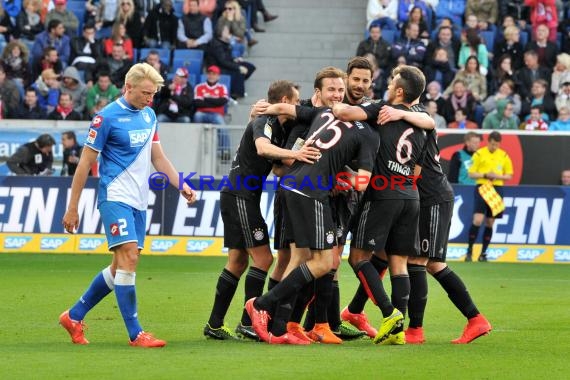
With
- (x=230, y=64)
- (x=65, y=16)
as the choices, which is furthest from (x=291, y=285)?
(x=65, y=16)

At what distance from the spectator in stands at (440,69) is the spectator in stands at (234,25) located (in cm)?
405

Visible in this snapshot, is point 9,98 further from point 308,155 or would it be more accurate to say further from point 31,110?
point 308,155

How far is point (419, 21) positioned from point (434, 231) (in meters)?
15.9

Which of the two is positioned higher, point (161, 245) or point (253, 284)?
point (253, 284)

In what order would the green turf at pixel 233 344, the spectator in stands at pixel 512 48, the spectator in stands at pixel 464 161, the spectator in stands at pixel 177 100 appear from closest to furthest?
the green turf at pixel 233 344, the spectator in stands at pixel 464 161, the spectator in stands at pixel 177 100, the spectator in stands at pixel 512 48

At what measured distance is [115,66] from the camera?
25.7 metres

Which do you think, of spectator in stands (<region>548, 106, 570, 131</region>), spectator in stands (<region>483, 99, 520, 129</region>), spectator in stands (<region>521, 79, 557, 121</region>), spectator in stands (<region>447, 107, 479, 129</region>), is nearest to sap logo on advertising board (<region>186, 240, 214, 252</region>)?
spectator in stands (<region>447, 107, 479, 129</region>)

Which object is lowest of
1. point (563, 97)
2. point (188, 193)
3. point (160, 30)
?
point (563, 97)

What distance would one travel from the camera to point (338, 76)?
34.0 feet

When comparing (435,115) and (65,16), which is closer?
(435,115)

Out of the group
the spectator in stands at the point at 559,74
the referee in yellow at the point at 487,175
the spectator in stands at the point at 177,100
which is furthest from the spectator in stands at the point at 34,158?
the spectator in stands at the point at 559,74

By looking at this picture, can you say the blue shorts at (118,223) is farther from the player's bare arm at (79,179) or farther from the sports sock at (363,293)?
the sports sock at (363,293)

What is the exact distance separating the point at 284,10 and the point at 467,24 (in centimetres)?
Result: 437

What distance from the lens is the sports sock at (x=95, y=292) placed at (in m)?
10.0
